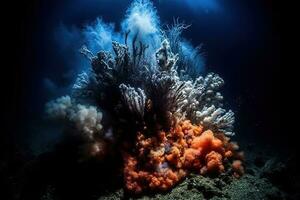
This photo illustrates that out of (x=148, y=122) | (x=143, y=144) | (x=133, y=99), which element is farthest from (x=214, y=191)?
(x=133, y=99)

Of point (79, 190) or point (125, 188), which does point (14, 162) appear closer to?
point (79, 190)

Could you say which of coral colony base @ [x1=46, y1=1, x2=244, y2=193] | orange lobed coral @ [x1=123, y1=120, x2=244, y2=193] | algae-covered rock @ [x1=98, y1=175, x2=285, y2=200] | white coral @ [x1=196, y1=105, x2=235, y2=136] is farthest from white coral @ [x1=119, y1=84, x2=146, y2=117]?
algae-covered rock @ [x1=98, y1=175, x2=285, y2=200]

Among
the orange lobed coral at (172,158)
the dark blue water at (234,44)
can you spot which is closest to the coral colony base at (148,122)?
the orange lobed coral at (172,158)

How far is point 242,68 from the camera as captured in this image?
1390cm

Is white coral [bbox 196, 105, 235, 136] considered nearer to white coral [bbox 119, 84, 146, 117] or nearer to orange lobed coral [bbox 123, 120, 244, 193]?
orange lobed coral [bbox 123, 120, 244, 193]

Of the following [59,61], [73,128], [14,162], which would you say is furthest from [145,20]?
[59,61]

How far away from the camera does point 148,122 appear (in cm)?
518

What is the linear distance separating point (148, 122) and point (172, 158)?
0.76 metres

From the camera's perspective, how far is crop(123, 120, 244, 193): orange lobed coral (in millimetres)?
4766

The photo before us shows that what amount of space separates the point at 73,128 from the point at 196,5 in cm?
949

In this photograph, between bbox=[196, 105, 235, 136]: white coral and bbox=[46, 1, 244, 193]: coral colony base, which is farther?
bbox=[196, 105, 235, 136]: white coral

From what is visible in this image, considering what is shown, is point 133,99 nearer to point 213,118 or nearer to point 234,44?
point 213,118

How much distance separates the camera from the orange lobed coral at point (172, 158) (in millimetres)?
4766

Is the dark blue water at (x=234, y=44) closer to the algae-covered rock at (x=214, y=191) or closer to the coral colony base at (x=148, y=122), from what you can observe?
the coral colony base at (x=148, y=122)
